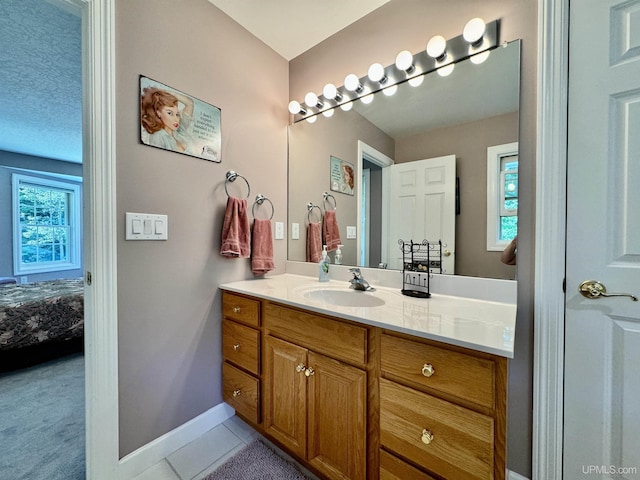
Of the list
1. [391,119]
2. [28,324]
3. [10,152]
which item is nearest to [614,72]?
[391,119]

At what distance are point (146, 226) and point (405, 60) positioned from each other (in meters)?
1.52

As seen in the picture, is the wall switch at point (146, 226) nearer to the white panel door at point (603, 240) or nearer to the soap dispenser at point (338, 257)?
the soap dispenser at point (338, 257)

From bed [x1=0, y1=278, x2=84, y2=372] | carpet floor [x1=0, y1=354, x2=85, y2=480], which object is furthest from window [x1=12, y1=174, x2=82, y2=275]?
carpet floor [x1=0, y1=354, x2=85, y2=480]

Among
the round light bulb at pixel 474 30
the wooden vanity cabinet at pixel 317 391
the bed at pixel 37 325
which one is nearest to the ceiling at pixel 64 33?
the round light bulb at pixel 474 30

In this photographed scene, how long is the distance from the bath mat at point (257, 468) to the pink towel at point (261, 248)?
939mm

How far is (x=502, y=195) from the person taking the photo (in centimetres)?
115

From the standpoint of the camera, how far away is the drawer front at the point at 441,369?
2.33ft

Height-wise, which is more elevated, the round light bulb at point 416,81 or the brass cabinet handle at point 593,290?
the round light bulb at point 416,81

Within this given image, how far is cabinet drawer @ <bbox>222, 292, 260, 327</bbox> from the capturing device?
1314mm

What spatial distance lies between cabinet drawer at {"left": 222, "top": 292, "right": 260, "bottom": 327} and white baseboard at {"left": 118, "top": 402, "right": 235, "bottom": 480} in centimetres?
56

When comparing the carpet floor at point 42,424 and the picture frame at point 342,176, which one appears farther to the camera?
the picture frame at point 342,176

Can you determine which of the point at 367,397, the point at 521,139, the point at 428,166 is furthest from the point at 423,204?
the point at 367,397

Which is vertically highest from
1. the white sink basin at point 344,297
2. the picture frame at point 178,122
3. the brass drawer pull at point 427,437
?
the picture frame at point 178,122

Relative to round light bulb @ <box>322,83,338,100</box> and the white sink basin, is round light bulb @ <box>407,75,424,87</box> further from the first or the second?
the white sink basin
